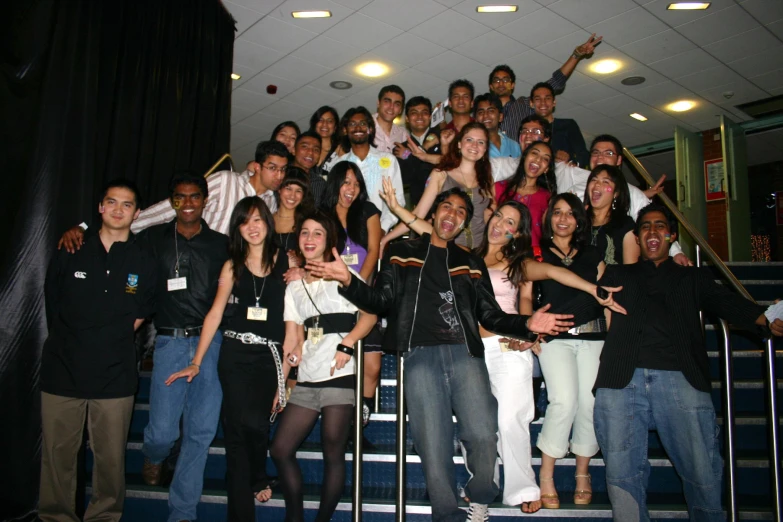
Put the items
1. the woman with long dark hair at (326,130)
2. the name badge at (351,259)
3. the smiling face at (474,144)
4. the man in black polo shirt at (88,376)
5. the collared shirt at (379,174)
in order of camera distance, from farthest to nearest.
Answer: the woman with long dark hair at (326,130), the collared shirt at (379,174), the smiling face at (474,144), the name badge at (351,259), the man in black polo shirt at (88,376)

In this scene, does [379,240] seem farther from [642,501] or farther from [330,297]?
[642,501]

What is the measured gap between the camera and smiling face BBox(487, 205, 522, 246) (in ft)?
12.0

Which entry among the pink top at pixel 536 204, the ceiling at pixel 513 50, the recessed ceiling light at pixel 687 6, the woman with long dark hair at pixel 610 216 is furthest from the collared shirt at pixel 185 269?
the recessed ceiling light at pixel 687 6

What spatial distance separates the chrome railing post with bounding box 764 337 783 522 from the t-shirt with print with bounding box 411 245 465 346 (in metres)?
1.78

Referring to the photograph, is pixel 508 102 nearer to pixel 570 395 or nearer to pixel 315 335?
pixel 570 395

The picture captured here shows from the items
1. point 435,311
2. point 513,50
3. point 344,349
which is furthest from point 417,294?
point 513,50

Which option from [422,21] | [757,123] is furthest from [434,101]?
[757,123]

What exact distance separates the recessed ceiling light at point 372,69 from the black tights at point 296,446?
18.5ft

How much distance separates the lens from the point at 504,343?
3.31m

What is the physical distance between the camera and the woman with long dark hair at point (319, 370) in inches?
119

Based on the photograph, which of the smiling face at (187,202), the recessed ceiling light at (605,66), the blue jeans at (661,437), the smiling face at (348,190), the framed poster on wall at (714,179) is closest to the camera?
the blue jeans at (661,437)

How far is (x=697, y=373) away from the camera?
2.99m

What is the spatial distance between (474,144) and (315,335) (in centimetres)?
194

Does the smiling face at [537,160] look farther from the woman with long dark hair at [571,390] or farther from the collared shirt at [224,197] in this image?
the collared shirt at [224,197]
